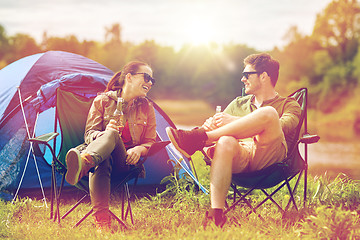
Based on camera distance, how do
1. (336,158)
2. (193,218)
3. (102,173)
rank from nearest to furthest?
(102,173)
(193,218)
(336,158)

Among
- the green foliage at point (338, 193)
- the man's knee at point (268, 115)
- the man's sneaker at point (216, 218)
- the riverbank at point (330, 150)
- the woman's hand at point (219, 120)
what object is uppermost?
the man's knee at point (268, 115)

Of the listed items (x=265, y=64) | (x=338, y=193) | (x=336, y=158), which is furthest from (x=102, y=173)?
(x=336, y=158)

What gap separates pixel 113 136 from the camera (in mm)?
2641

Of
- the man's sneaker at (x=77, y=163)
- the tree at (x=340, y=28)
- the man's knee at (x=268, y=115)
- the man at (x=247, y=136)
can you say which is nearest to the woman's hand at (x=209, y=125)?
the man at (x=247, y=136)

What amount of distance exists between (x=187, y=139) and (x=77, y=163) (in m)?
0.59

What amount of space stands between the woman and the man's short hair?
0.65 meters

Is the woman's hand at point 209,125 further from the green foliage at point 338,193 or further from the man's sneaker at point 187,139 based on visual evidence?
the green foliage at point 338,193

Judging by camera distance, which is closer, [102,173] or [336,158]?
[102,173]

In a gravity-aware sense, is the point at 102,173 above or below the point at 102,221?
above

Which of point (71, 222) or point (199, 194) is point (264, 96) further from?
point (71, 222)

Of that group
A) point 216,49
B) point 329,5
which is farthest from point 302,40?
point 216,49

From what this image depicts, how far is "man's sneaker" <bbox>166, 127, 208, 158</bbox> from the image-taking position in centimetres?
256

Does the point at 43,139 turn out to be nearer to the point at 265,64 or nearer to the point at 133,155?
the point at 133,155

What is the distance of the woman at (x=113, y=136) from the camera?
8.29 feet
